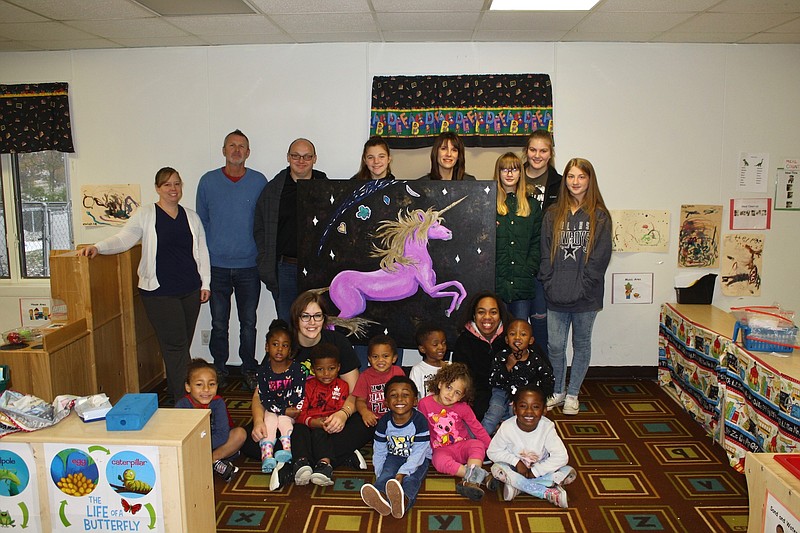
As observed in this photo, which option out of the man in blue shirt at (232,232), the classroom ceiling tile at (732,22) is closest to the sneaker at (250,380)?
the man in blue shirt at (232,232)

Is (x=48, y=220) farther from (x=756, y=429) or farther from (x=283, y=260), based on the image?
(x=756, y=429)

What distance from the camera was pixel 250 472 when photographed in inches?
124

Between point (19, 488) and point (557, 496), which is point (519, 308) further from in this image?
point (19, 488)

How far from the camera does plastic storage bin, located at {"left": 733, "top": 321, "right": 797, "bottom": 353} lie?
10.0 ft

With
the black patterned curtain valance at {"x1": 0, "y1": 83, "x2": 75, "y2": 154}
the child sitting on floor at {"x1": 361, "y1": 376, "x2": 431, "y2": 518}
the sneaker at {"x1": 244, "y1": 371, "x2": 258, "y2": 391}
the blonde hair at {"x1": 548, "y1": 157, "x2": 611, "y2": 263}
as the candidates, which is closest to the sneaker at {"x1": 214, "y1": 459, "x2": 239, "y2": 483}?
the child sitting on floor at {"x1": 361, "y1": 376, "x2": 431, "y2": 518}

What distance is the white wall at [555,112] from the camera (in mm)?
4371

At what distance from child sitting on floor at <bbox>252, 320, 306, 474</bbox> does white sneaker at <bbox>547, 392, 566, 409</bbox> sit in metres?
1.65

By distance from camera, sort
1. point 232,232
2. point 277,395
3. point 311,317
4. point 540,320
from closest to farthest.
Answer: point 277,395 < point 311,317 < point 540,320 < point 232,232

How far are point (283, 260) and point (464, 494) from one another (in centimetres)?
205

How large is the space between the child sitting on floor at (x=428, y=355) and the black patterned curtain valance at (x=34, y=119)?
10.3 ft

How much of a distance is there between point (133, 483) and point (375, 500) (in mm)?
1055

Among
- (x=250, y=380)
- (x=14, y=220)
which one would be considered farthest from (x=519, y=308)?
(x=14, y=220)

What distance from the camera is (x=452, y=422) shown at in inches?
122

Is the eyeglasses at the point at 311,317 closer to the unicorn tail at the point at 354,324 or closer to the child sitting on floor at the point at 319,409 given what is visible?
the child sitting on floor at the point at 319,409
